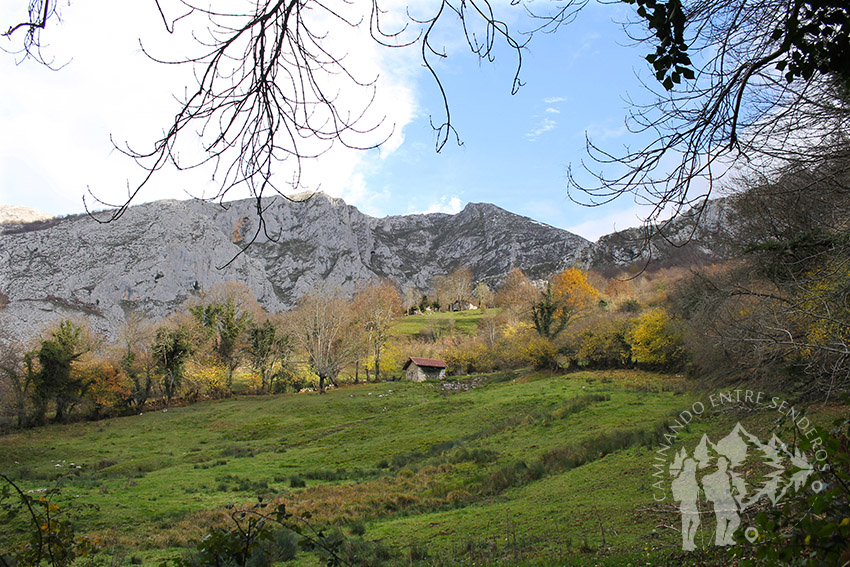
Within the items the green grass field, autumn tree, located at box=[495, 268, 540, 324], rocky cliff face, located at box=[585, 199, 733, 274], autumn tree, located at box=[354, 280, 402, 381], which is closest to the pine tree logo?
the green grass field

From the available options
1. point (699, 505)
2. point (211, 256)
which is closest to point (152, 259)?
point (211, 256)

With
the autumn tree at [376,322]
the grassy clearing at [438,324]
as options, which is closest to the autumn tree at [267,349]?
the autumn tree at [376,322]

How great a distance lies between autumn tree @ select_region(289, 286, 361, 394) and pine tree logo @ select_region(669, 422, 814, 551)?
35.6m

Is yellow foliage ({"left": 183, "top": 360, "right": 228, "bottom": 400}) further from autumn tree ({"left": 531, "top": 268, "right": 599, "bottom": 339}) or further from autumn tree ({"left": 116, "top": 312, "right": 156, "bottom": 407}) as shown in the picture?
autumn tree ({"left": 531, "top": 268, "right": 599, "bottom": 339})

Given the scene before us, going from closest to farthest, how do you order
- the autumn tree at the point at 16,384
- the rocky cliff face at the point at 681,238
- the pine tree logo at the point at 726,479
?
1. the rocky cliff face at the point at 681,238
2. the pine tree logo at the point at 726,479
3. the autumn tree at the point at 16,384

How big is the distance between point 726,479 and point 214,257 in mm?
118694

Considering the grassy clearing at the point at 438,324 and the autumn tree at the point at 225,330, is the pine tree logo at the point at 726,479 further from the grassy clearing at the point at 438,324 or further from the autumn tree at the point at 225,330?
the grassy clearing at the point at 438,324

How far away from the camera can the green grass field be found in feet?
24.5

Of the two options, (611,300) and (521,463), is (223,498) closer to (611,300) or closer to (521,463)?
(521,463)

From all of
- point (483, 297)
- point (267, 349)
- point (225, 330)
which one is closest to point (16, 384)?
point (225, 330)

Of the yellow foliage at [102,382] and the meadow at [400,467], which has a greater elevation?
the yellow foliage at [102,382]

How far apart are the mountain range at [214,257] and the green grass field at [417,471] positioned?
26.4 m

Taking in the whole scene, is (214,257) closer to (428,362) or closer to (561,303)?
(428,362)

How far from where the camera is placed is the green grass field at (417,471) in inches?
295
